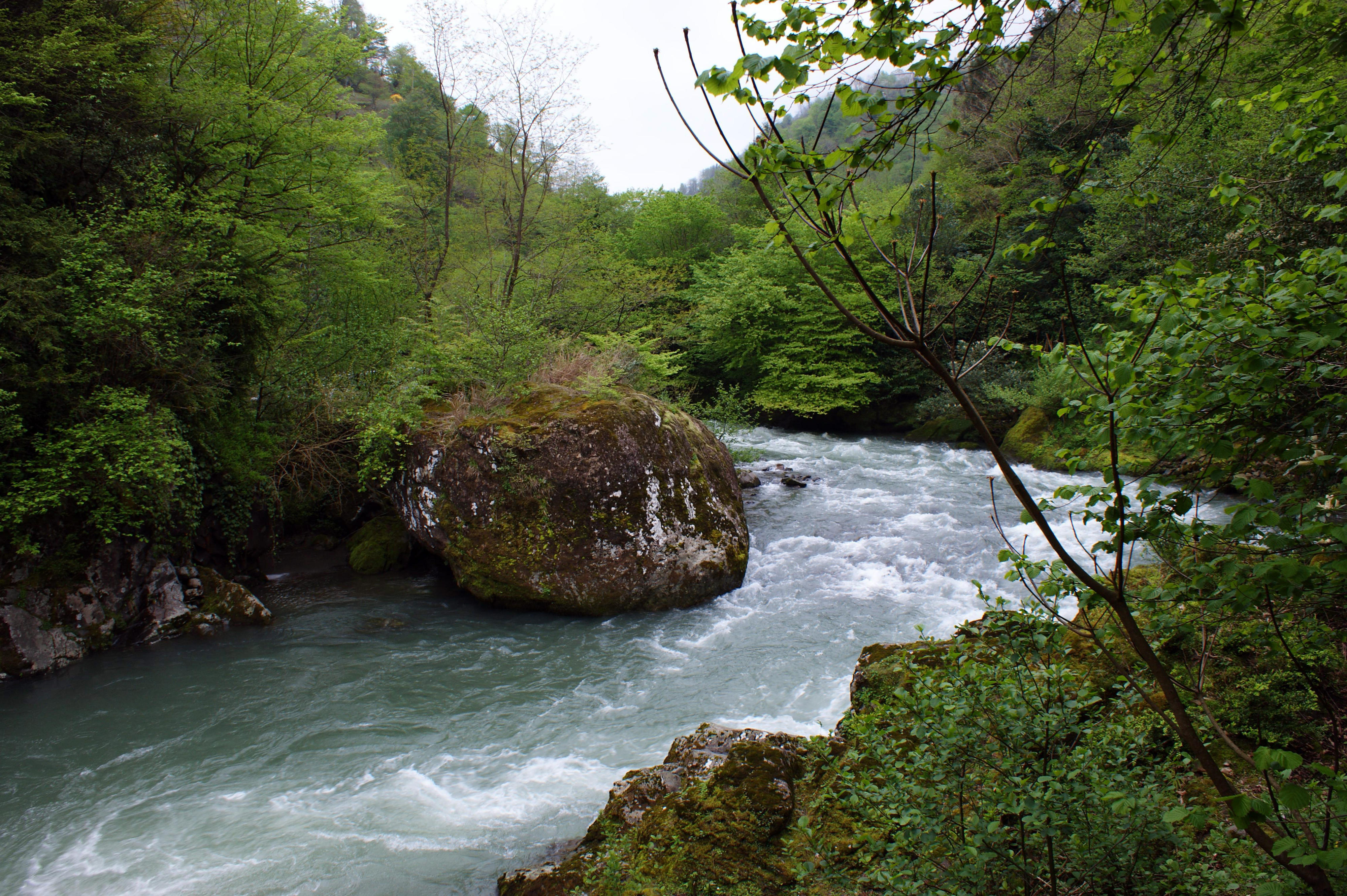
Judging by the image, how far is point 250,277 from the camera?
9.40m

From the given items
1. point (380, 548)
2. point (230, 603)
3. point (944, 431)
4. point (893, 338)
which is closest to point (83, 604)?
point (230, 603)

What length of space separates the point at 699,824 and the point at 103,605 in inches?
314

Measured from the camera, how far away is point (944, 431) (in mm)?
20172

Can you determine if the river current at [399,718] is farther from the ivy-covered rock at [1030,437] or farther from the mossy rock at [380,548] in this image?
the ivy-covered rock at [1030,437]

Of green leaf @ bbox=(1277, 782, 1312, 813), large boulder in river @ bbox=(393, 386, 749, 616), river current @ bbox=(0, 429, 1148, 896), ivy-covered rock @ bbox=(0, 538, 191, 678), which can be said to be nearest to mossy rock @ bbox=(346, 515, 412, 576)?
river current @ bbox=(0, 429, 1148, 896)

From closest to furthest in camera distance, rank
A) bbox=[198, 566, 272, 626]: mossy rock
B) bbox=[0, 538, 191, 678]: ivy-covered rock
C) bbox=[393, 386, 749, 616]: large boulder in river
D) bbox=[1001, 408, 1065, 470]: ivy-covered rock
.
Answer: bbox=[0, 538, 191, 678]: ivy-covered rock → bbox=[198, 566, 272, 626]: mossy rock → bbox=[393, 386, 749, 616]: large boulder in river → bbox=[1001, 408, 1065, 470]: ivy-covered rock

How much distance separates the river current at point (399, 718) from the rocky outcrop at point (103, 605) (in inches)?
10.4

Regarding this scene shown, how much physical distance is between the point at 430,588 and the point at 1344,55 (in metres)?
10.4

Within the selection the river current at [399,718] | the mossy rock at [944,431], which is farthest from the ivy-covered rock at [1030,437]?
the river current at [399,718]

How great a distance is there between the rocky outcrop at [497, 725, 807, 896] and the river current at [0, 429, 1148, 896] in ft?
3.73

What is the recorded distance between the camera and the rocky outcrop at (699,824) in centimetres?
346

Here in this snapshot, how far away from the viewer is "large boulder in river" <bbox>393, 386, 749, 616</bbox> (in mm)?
8883

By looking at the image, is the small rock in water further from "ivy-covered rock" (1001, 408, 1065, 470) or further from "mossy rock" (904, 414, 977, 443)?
"mossy rock" (904, 414, 977, 443)

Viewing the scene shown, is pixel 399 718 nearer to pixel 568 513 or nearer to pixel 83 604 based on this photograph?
pixel 568 513
